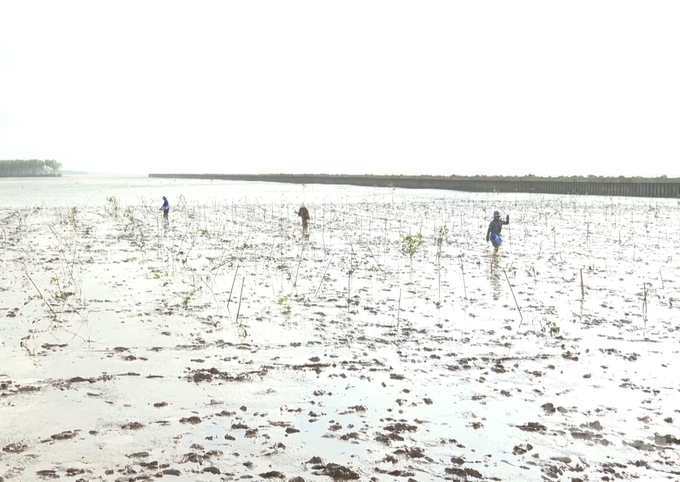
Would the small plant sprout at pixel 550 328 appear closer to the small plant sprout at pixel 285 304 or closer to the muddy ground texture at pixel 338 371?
the muddy ground texture at pixel 338 371

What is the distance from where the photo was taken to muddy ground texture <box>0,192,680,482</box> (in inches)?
220

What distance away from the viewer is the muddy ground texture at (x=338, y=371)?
5.59 m

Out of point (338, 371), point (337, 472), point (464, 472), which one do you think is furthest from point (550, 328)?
point (337, 472)

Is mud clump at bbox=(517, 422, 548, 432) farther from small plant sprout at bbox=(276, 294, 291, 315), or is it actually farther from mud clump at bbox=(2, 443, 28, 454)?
small plant sprout at bbox=(276, 294, 291, 315)

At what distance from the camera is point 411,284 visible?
14.6 metres

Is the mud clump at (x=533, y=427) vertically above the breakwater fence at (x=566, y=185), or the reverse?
the breakwater fence at (x=566, y=185)

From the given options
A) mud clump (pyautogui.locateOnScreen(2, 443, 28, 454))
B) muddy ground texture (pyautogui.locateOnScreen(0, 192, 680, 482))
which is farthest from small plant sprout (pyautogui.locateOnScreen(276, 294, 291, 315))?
mud clump (pyautogui.locateOnScreen(2, 443, 28, 454))

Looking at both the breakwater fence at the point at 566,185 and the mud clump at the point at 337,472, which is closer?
the mud clump at the point at 337,472

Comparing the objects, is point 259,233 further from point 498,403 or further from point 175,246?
point 498,403

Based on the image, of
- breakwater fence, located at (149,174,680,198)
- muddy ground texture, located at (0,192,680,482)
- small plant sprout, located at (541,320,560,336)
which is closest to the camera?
muddy ground texture, located at (0,192,680,482)

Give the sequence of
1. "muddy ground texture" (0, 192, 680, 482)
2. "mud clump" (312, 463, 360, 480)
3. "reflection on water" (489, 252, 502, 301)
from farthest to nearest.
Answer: "reflection on water" (489, 252, 502, 301) < "muddy ground texture" (0, 192, 680, 482) < "mud clump" (312, 463, 360, 480)

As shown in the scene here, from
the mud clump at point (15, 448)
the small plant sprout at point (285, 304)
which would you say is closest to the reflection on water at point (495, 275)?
the small plant sprout at point (285, 304)

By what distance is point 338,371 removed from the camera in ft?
26.6

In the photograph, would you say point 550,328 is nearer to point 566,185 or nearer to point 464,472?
point 464,472
